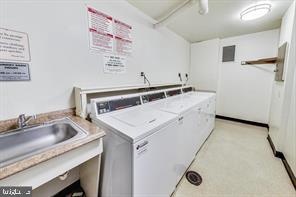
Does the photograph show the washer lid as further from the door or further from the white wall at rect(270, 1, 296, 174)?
the white wall at rect(270, 1, 296, 174)

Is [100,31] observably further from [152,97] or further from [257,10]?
[257,10]

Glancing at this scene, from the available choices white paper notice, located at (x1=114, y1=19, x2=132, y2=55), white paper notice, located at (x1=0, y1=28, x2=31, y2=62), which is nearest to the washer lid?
white paper notice, located at (x1=0, y1=28, x2=31, y2=62)

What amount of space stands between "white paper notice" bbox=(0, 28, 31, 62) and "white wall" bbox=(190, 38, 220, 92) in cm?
381

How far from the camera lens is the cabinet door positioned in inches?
36.3

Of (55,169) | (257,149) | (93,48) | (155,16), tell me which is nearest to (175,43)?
(155,16)

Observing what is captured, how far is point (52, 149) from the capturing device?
78 cm

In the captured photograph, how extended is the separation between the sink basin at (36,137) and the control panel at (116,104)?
0.28 metres

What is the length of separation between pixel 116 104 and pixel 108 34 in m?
0.91

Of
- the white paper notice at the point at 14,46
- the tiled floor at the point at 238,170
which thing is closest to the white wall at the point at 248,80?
the tiled floor at the point at 238,170

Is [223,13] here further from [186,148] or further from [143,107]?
[186,148]

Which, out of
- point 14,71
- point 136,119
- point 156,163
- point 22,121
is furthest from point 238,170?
point 14,71

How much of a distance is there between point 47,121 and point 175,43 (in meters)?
2.96

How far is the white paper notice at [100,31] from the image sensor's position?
1478 millimetres

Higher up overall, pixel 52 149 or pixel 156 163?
pixel 52 149
